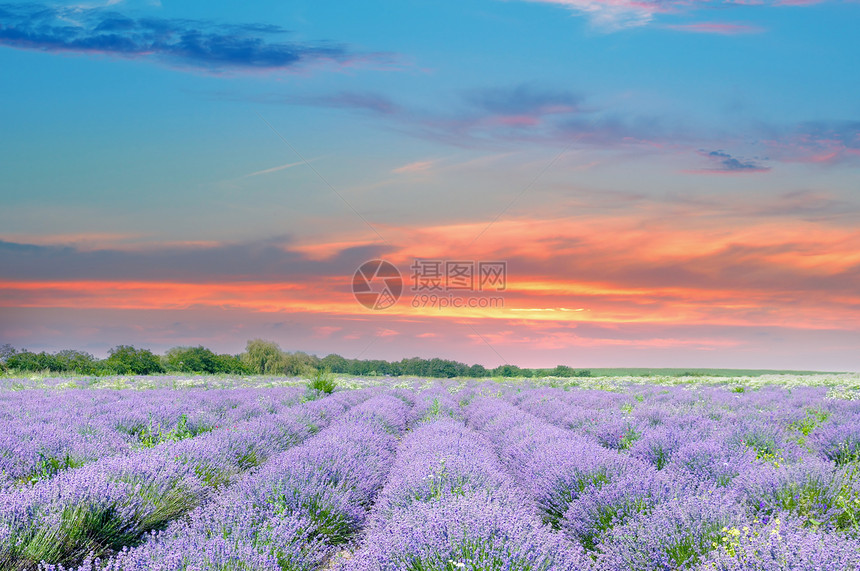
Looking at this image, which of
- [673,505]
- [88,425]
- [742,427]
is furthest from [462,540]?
[88,425]

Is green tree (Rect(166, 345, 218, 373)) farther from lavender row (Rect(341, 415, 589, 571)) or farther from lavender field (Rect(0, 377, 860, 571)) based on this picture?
lavender row (Rect(341, 415, 589, 571))

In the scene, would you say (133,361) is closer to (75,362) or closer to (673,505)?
(75,362)

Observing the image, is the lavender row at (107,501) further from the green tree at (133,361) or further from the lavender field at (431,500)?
the green tree at (133,361)

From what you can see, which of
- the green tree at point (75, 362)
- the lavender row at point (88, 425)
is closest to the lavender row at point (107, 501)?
the lavender row at point (88, 425)

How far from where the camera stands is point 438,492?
4.09 meters

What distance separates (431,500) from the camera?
141 inches

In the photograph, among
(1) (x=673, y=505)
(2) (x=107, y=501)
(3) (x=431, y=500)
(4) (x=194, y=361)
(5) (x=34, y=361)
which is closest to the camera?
(1) (x=673, y=505)

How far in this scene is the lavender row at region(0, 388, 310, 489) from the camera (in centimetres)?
554

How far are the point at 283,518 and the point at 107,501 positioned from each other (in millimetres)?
1334

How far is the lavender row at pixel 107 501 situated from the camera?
3.33 metres

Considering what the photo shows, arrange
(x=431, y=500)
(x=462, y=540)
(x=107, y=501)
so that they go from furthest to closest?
(x=107, y=501) < (x=431, y=500) < (x=462, y=540)

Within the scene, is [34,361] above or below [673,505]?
below

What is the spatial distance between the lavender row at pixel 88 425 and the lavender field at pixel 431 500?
0.04 metres

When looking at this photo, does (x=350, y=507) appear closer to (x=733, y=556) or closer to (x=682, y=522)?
(x=682, y=522)
